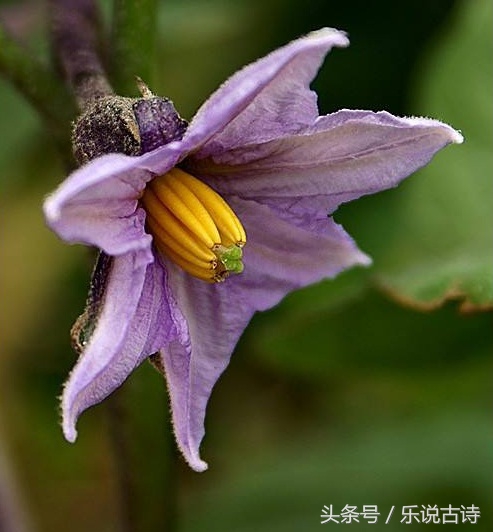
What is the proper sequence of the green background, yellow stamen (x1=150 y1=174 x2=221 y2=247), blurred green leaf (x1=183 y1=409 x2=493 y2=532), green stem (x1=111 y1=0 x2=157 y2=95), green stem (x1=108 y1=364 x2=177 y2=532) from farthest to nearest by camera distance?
1. blurred green leaf (x1=183 y1=409 x2=493 y2=532)
2. the green background
3. green stem (x1=108 y1=364 x2=177 y2=532)
4. green stem (x1=111 y1=0 x2=157 y2=95)
5. yellow stamen (x1=150 y1=174 x2=221 y2=247)

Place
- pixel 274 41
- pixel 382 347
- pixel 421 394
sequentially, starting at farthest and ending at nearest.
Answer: pixel 274 41 < pixel 421 394 < pixel 382 347

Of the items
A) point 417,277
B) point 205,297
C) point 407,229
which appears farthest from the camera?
point 407,229

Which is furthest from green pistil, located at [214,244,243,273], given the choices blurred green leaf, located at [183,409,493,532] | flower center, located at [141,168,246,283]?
blurred green leaf, located at [183,409,493,532]

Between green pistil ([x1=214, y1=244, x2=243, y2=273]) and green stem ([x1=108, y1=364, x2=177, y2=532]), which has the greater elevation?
green pistil ([x1=214, y1=244, x2=243, y2=273])

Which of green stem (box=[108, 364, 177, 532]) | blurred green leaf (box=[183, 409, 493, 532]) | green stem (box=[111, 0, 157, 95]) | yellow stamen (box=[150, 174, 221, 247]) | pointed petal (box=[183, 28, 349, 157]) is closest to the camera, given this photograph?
pointed petal (box=[183, 28, 349, 157])

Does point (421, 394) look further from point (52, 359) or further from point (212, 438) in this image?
point (52, 359)

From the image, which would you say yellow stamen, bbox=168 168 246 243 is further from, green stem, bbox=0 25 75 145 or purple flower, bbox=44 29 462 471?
green stem, bbox=0 25 75 145

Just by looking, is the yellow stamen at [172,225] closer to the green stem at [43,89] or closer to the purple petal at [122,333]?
the purple petal at [122,333]

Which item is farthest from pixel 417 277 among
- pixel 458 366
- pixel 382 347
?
pixel 458 366

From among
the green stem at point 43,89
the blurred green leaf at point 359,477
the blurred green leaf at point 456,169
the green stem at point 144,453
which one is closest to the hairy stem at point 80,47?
the green stem at point 43,89
